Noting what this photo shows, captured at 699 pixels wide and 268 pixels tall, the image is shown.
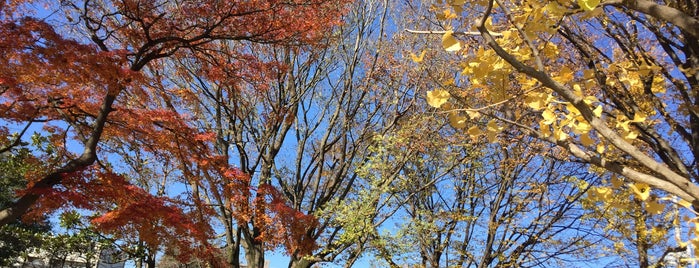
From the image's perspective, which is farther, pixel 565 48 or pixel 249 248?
pixel 249 248

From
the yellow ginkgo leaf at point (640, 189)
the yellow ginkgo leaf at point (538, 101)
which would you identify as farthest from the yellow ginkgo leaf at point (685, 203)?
the yellow ginkgo leaf at point (538, 101)

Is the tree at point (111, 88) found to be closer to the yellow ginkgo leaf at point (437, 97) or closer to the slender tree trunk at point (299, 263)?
the slender tree trunk at point (299, 263)

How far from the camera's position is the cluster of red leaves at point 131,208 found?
6.70 m

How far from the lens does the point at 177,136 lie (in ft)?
26.8

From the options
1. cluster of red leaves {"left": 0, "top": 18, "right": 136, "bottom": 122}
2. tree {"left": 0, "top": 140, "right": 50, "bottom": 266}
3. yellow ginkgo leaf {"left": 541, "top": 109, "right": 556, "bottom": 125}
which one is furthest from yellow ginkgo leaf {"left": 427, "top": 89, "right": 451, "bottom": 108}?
tree {"left": 0, "top": 140, "right": 50, "bottom": 266}

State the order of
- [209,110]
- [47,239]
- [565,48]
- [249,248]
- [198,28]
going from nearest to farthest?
1. [565,48]
2. [198,28]
3. [249,248]
4. [209,110]
5. [47,239]

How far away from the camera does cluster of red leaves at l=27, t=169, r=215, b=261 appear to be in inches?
264

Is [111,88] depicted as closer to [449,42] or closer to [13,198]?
[449,42]

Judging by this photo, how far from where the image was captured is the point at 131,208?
781 cm

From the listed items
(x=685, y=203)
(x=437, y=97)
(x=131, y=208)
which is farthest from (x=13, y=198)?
(x=685, y=203)

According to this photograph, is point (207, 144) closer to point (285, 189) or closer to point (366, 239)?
point (285, 189)

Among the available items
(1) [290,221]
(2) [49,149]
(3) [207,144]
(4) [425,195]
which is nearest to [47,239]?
(2) [49,149]

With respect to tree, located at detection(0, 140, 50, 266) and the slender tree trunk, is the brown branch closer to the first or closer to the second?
the slender tree trunk

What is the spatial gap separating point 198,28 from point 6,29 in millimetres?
2561
